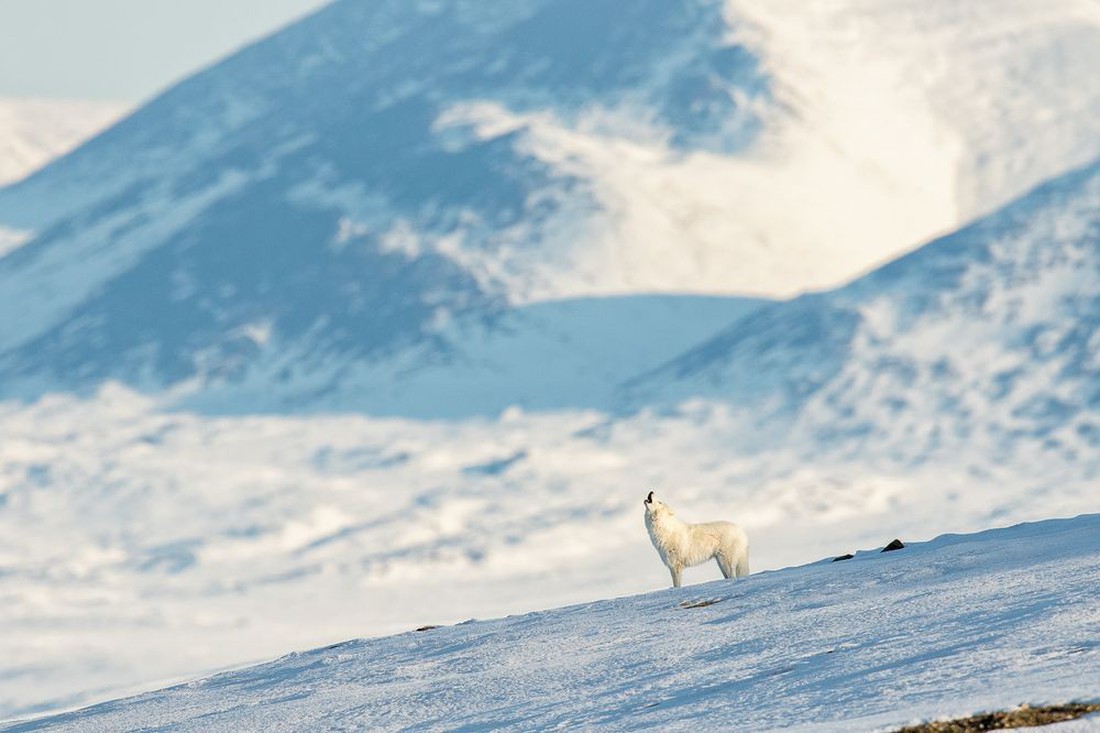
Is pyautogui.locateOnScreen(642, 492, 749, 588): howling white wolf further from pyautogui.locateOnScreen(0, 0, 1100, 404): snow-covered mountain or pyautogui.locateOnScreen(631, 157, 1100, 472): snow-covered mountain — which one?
pyautogui.locateOnScreen(0, 0, 1100, 404): snow-covered mountain

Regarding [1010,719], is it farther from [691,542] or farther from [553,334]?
[553,334]

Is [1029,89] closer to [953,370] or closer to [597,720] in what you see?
[953,370]

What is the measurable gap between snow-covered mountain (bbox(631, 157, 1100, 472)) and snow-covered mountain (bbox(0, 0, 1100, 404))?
21778mm

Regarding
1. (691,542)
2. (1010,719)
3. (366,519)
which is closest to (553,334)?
(366,519)

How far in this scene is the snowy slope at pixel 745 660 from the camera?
583 inches

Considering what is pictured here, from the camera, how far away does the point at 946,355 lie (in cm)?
12012

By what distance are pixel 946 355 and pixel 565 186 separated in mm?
45370

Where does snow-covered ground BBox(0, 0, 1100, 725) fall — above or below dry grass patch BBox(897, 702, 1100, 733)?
above

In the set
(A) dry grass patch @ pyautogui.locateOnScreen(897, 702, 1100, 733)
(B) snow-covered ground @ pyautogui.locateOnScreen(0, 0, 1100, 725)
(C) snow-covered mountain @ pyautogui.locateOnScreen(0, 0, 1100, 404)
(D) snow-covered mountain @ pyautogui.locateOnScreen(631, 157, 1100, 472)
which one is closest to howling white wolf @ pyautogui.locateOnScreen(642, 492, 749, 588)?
(A) dry grass patch @ pyautogui.locateOnScreen(897, 702, 1100, 733)

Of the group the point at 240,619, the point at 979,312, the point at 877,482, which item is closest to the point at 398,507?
the point at 240,619

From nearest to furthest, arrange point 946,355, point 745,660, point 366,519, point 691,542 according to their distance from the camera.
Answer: point 745,660 → point 691,542 → point 366,519 → point 946,355

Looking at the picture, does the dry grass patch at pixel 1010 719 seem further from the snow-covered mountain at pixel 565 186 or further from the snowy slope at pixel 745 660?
the snow-covered mountain at pixel 565 186

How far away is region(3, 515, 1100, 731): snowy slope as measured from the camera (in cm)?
1480

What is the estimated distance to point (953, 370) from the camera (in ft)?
390
